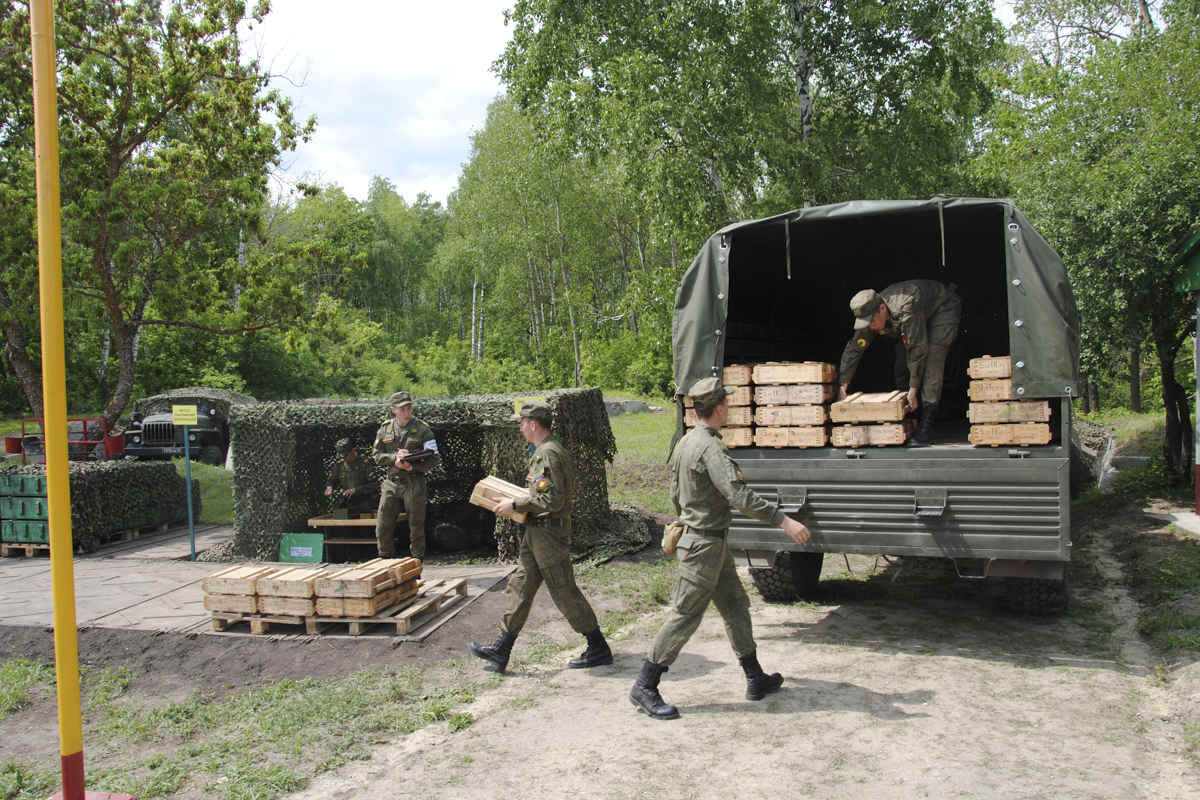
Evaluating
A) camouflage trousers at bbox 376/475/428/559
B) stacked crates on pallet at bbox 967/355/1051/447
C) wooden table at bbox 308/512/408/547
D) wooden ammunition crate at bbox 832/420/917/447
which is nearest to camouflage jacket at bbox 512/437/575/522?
wooden ammunition crate at bbox 832/420/917/447

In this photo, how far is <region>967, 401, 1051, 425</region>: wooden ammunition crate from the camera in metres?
5.58

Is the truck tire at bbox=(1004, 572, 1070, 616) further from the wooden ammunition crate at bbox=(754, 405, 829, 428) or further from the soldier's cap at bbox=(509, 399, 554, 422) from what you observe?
the soldier's cap at bbox=(509, 399, 554, 422)

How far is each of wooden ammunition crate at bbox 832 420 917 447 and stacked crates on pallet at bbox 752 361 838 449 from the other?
0.44 ft

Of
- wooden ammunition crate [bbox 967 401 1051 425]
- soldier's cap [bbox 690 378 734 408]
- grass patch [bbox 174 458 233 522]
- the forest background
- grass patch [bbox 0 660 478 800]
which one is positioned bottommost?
grass patch [bbox 0 660 478 800]

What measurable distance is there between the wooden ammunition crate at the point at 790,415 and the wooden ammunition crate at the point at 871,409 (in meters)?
0.11

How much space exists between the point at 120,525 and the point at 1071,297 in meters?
11.7

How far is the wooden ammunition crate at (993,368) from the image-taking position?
575 centimetres

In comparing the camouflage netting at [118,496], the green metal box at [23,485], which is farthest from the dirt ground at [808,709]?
the green metal box at [23,485]

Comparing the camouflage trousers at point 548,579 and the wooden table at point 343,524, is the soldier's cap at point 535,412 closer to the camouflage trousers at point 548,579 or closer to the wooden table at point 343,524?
the camouflage trousers at point 548,579

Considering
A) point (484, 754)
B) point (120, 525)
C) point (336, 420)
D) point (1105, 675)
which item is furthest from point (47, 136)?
point (120, 525)

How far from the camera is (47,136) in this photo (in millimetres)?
3676

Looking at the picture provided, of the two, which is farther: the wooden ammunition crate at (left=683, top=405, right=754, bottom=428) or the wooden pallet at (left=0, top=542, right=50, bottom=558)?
the wooden pallet at (left=0, top=542, right=50, bottom=558)

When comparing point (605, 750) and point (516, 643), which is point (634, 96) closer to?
point (516, 643)

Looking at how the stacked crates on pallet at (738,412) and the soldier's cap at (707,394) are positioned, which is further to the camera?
the stacked crates on pallet at (738,412)
